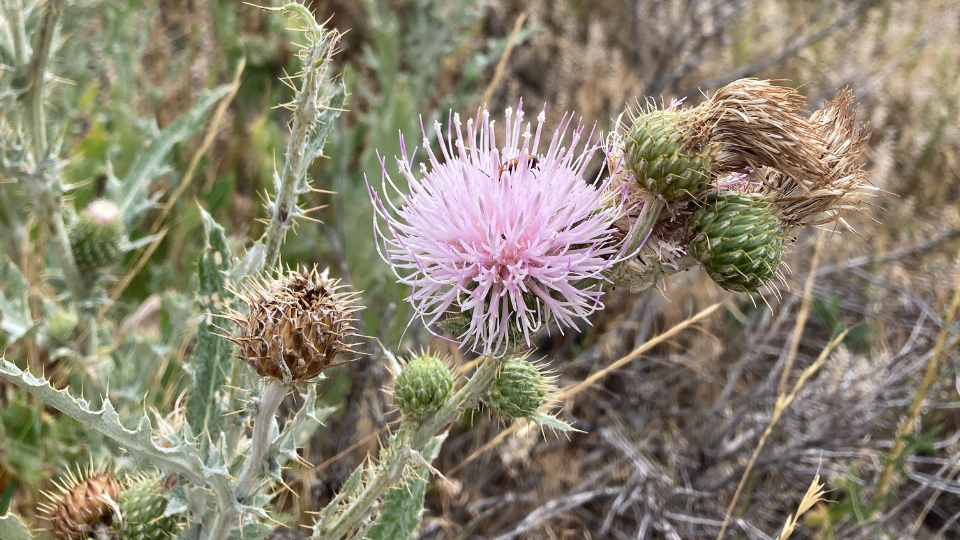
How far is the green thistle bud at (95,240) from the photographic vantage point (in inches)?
110

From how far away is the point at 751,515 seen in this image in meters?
3.16

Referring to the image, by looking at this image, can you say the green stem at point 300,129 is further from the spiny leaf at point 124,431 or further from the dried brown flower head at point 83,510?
the dried brown flower head at point 83,510

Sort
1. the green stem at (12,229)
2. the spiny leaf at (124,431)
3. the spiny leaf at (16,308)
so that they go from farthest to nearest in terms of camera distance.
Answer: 1. the green stem at (12,229)
2. the spiny leaf at (16,308)
3. the spiny leaf at (124,431)

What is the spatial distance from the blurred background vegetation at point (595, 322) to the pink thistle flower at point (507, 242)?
1.14ft

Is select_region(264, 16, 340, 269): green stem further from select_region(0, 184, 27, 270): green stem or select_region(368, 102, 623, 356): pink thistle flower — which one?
select_region(0, 184, 27, 270): green stem

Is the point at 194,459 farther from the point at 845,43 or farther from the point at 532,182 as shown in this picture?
the point at 845,43

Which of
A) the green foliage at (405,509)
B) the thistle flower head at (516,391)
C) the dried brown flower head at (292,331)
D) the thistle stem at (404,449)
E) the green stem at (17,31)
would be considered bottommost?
the green foliage at (405,509)

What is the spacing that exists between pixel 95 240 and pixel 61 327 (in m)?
0.41

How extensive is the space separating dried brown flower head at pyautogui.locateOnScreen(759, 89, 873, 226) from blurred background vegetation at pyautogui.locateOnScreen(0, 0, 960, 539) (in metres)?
0.45

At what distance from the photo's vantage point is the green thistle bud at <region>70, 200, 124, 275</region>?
280 centimetres

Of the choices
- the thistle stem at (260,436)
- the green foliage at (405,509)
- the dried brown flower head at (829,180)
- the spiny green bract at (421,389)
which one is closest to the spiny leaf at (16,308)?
the thistle stem at (260,436)

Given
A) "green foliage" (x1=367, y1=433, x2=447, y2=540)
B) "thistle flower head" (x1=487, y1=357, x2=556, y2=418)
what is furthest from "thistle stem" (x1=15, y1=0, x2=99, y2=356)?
"thistle flower head" (x1=487, y1=357, x2=556, y2=418)

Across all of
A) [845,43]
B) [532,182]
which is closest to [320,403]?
[532,182]

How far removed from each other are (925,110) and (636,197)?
5245mm
